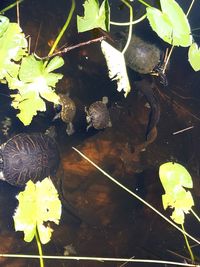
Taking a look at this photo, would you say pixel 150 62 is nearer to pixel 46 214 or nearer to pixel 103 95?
pixel 103 95

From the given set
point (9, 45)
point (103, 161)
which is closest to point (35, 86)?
point (9, 45)

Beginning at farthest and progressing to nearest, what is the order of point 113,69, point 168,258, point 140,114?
point 140,114 < point 168,258 < point 113,69

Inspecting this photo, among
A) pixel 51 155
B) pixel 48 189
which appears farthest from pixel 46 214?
pixel 51 155

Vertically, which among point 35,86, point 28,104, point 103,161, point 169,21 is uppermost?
point 169,21

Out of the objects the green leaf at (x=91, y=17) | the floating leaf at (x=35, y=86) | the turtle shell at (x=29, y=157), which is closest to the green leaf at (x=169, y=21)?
the green leaf at (x=91, y=17)

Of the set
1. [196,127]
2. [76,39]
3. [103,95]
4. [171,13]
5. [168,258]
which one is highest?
[171,13]

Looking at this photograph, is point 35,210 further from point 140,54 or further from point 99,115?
point 140,54
